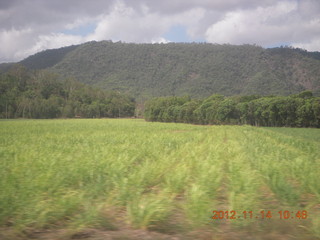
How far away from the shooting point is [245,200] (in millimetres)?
4039

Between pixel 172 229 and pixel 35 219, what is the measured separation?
1944 millimetres

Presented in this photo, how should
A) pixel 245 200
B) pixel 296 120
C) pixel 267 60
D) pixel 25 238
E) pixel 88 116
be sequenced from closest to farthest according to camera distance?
pixel 25 238
pixel 245 200
pixel 296 120
pixel 88 116
pixel 267 60

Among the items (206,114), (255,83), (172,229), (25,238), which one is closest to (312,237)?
(172,229)

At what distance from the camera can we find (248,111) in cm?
5728

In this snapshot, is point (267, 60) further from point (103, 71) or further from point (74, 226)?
point (74, 226)

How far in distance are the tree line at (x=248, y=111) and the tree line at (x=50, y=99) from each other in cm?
2516
